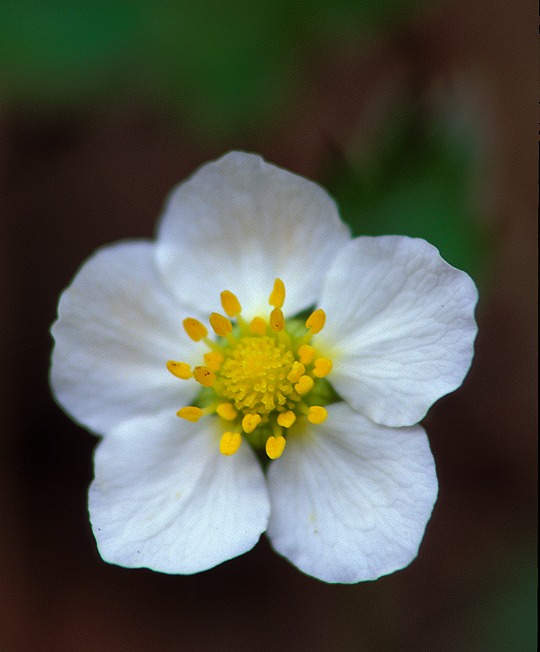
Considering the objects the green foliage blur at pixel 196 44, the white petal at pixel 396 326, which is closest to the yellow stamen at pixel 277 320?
the white petal at pixel 396 326

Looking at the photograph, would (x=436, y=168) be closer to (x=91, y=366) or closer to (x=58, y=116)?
(x=91, y=366)

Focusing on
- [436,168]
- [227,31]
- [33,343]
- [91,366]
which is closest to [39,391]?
[33,343]

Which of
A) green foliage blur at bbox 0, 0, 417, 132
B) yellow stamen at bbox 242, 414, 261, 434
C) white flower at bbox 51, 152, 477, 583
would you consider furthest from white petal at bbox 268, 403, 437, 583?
green foliage blur at bbox 0, 0, 417, 132

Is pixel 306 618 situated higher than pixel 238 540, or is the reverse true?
pixel 238 540

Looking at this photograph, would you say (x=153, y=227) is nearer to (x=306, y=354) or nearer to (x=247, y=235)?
(x=247, y=235)

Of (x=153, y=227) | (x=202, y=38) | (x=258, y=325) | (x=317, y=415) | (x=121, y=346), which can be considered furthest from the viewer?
(x=153, y=227)

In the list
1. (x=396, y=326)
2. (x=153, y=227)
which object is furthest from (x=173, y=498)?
(x=153, y=227)
